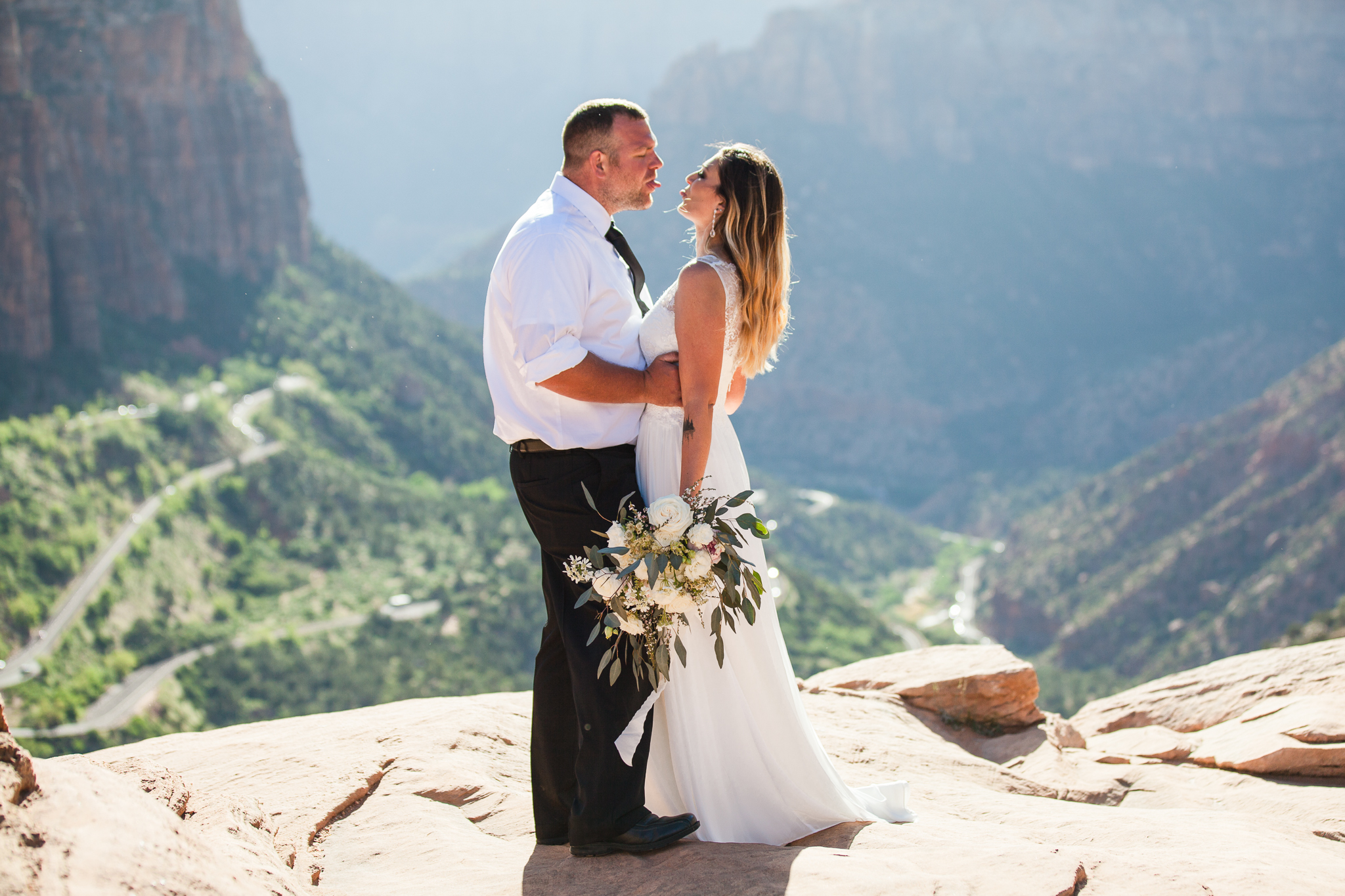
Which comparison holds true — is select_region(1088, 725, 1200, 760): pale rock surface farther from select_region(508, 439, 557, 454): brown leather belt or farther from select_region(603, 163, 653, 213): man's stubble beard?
select_region(603, 163, 653, 213): man's stubble beard

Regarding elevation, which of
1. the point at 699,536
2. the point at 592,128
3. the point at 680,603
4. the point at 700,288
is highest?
the point at 592,128

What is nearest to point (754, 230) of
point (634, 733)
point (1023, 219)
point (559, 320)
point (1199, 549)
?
point (559, 320)

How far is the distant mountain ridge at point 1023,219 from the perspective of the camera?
95375mm

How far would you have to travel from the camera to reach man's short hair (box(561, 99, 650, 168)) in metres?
4.07

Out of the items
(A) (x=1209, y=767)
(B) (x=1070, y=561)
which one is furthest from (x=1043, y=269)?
(A) (x=1209, y=767)

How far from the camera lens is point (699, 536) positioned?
378cm

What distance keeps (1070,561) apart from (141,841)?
4978 cm

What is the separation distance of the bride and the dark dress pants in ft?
0.66

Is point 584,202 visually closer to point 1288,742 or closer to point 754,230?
point 754,230

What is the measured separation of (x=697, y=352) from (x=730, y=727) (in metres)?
1.54

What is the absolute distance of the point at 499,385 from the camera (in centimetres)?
411

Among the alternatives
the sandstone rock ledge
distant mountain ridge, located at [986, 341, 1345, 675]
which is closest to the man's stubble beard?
the sandstone rock ledge

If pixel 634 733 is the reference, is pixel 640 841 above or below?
below

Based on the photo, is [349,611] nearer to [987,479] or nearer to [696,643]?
[696,643]
